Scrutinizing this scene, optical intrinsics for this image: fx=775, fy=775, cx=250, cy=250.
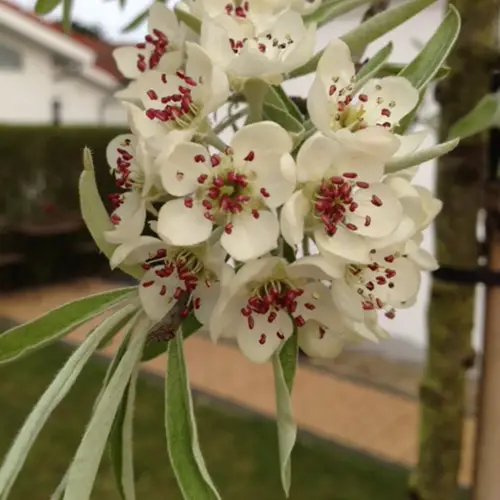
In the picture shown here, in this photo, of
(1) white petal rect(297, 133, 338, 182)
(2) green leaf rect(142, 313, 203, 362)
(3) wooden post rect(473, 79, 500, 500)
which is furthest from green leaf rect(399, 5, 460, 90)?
(3) wooden post rect(473, 79, 500, 500)

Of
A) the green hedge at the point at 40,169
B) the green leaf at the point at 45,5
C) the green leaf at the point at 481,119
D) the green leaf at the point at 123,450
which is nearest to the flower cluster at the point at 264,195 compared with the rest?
the green leaf at the point at 123,450

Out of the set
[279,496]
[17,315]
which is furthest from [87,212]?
[17,315]

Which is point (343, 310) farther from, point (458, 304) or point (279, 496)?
point (279, 496)

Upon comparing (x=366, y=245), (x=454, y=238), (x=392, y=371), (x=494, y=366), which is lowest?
(x=392, y=371)

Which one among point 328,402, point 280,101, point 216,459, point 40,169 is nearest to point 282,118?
point 280,101

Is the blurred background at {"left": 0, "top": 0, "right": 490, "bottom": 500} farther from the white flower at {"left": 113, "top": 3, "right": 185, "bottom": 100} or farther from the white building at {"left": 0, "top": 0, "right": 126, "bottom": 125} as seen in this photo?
the white building at {"left": 0, "top": 0, "right": 126, "bottom": 125}

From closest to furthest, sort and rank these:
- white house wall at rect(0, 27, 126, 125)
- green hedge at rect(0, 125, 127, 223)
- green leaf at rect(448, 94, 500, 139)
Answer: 1. green leaf at rect(448, 94, 500, 139)
2. green hedge at rect(0, 125, 127, 223)
3. white house wall at rect(0, 27, 126, 125)
